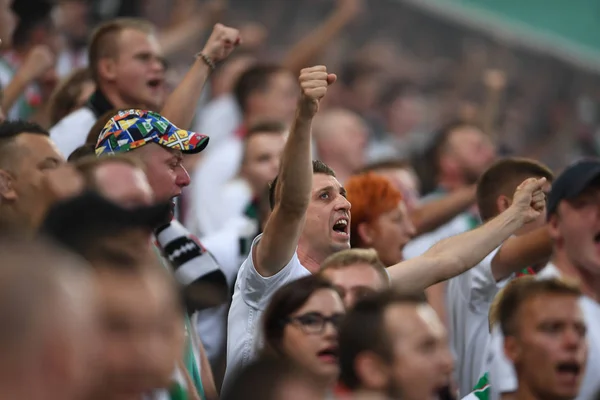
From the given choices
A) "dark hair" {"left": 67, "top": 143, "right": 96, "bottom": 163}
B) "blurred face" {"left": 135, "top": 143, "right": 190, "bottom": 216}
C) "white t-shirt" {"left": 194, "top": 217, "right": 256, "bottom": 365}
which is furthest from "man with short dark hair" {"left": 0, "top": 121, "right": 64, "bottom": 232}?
"white t-shirt" {"left": 194, "top": 217, "right": 256, "bottom": 365}

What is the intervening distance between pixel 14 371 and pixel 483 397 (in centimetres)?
264

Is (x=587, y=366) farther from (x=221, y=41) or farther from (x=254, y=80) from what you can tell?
(x=254, y=80)

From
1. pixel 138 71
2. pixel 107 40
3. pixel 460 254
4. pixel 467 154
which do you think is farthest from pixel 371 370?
pixel 467 154

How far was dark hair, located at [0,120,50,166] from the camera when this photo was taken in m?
5.14

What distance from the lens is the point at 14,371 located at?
2.55 m

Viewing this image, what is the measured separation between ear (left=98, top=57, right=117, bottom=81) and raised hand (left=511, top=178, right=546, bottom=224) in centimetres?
252

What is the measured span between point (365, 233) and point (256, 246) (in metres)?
1.45

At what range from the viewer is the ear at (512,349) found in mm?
4590

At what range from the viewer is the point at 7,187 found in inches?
196

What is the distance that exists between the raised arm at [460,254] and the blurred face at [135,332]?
2.09 m

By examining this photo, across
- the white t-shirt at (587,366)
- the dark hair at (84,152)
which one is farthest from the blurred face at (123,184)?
the white t-shirt at (587,366)

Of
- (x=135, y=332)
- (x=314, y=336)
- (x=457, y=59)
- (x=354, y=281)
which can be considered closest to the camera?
(x=135, y=332)

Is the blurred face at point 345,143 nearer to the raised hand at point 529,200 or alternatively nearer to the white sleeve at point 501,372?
the raised hand at point 529,200

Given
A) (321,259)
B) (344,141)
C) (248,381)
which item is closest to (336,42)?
(344,141)
